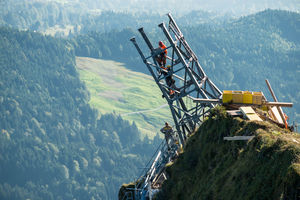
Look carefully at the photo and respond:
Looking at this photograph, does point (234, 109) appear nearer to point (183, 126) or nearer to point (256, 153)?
point (256, 153)

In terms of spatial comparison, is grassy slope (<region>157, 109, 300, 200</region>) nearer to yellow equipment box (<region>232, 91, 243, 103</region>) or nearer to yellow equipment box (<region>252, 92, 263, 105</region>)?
yellow equipment box (<region>232, 91, 243, 103</region>)

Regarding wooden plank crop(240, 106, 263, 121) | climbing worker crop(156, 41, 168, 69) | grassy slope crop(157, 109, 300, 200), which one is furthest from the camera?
climbing worker crop(156, 41, 168, 69)

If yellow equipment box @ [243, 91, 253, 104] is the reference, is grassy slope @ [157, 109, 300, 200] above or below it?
below

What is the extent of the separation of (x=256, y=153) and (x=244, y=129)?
10.2 ft

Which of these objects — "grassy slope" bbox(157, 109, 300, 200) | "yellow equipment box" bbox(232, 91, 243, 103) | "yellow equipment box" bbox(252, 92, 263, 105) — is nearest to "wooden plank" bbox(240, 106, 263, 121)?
"grassy slope" bbox(157, 109, 300, 200)

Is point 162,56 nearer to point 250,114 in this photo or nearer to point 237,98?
point 237,98

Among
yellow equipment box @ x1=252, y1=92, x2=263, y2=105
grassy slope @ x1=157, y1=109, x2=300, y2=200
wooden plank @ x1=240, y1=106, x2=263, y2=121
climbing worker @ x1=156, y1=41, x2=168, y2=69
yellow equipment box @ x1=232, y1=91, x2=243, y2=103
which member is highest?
climbing worker @ x1=156, y1=41, x2=168, y2=69

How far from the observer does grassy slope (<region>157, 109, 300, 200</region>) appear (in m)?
14.7

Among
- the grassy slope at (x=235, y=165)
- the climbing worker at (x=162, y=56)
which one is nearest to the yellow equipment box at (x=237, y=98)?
the grassy slope at (x=235, y=165)

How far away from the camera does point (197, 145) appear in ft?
76.5

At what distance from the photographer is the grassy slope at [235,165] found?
1471 cm

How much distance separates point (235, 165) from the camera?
59.2 ft

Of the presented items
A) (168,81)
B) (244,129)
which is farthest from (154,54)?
(244,129)

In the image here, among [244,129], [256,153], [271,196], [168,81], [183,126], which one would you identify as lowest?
[271,196]
